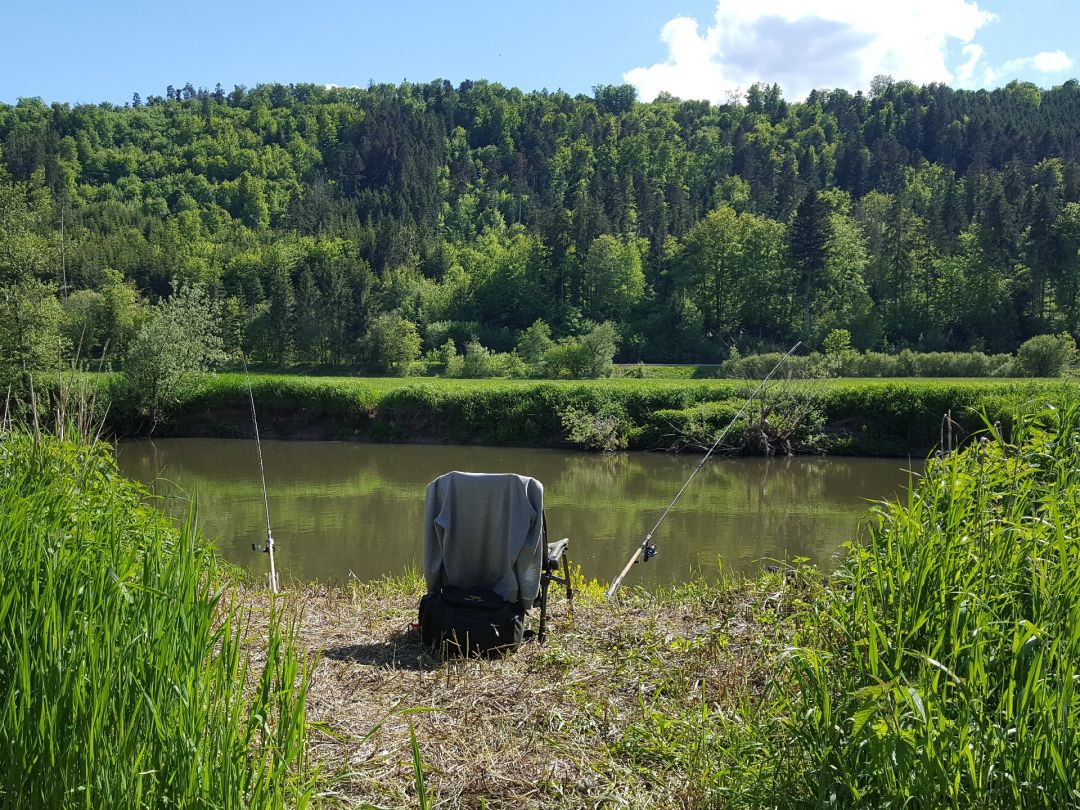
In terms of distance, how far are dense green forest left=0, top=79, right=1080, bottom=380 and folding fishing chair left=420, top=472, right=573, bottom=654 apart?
31.5 ft

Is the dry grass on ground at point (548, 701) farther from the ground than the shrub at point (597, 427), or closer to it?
farther from the ground

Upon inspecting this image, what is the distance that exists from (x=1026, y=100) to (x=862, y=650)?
446 feet

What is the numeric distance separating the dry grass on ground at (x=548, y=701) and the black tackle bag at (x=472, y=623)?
126 mm

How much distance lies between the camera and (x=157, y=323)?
28.0 m

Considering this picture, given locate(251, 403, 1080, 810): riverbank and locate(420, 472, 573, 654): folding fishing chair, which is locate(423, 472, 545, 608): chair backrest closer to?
locate(420, 472, 573, 654): folding fishing chair

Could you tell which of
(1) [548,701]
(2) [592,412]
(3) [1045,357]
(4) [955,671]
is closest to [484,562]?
(1) [548,701]

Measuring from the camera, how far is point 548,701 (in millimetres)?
4207

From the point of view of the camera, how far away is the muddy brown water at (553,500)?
12.0 m

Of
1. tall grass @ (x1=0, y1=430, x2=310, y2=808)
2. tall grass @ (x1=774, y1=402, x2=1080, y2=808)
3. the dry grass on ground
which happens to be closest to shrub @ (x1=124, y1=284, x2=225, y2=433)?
the dry grass on ground

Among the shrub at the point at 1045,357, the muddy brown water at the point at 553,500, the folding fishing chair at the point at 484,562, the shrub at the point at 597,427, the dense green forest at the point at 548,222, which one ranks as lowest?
the muddy brown water at the point at 553,500

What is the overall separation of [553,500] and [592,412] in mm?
8709

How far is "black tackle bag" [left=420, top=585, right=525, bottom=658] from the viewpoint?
5168 millimetres

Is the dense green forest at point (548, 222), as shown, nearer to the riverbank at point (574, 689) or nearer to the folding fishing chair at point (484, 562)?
the folding fishing chair at point (484, 562)

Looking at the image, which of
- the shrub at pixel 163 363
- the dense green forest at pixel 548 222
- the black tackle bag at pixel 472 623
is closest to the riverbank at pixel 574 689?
the black tackle bag at pixel 472 623
